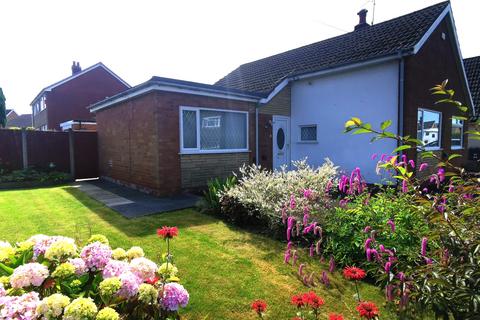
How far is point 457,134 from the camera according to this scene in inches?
567

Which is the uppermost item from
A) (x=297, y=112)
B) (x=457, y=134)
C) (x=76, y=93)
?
(x=76, y=93)

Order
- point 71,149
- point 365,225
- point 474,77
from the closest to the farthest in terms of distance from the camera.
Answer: point 365,225 < point 71,149 < point 474,77

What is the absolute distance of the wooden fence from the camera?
12461mm

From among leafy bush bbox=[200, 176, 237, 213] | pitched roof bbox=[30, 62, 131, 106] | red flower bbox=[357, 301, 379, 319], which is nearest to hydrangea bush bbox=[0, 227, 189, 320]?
red flower bbox=[357, 301, 379, 319]

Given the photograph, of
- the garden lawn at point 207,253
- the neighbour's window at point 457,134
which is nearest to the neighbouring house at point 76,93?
the garden lawn at point 207,253

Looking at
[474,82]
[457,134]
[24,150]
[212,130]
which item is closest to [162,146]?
[212,130]

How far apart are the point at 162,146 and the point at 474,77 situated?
18.7 meters

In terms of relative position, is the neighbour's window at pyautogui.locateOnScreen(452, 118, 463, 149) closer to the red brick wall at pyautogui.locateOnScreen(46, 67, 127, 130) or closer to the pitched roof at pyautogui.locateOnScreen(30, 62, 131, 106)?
the pitched roof at pyautogui.locateOnScreen(30, 62, 131, 106)

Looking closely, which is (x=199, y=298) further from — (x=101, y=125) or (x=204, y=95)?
(x=101, y=125)

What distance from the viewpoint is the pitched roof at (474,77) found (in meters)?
16.5

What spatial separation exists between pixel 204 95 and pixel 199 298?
700 cm

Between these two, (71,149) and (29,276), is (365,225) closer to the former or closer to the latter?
(29,276)

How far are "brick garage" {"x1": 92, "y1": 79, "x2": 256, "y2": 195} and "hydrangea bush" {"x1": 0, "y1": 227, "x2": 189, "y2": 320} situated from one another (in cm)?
645

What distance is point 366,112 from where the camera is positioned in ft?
33.4
